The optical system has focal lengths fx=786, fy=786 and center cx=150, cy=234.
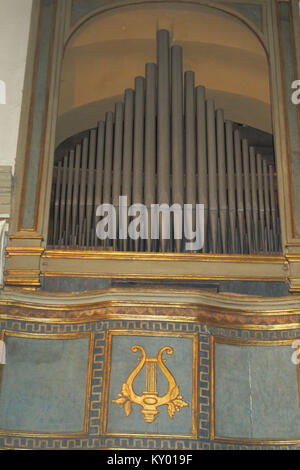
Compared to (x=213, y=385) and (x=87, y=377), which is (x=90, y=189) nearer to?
(x=87, y=377)

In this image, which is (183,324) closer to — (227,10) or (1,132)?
(1,132)

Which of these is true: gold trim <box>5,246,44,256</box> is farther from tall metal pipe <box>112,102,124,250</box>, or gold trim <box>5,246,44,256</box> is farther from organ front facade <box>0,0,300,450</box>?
tall metal pipe <box>112,102,124,250</box>

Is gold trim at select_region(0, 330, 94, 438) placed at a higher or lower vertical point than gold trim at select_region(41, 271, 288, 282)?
lower

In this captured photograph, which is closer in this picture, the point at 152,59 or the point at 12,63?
the point at 12,63

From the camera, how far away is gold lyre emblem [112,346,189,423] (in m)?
6.06

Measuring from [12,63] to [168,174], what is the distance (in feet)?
6.92

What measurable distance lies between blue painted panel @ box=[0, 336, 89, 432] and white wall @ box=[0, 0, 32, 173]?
7.70ft

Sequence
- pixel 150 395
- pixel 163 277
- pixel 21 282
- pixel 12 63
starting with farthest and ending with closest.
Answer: pixel 12 63 → pixel 163 277 → pixel 21 282 → pixel 150 395

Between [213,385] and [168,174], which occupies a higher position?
[168,174]

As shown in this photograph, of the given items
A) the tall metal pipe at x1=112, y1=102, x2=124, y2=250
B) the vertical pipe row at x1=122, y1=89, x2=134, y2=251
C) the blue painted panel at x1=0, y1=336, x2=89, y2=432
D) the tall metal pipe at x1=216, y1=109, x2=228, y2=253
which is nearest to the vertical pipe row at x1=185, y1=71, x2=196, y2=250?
the tall metal pipe at x1=216, y1=109, x2=228, y2=253

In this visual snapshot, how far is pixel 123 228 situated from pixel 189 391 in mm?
2227

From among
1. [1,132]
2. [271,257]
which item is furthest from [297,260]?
[1,132]

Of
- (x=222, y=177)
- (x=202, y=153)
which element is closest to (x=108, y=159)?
(x=202, y=153)

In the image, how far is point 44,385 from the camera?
627 centimetres
